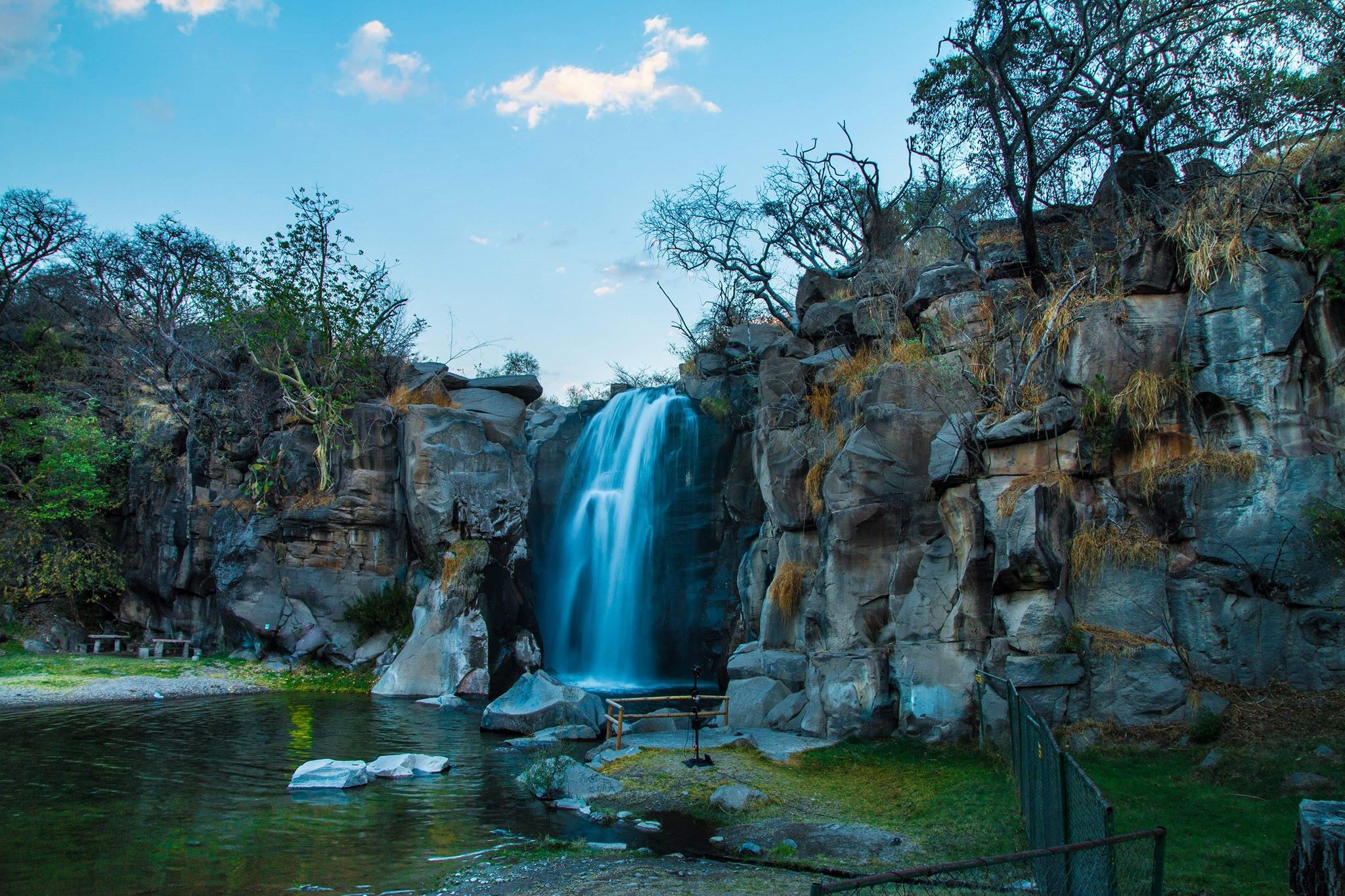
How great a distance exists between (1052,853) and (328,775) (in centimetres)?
1144

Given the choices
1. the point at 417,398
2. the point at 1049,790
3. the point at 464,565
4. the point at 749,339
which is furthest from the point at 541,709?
the point at 417,398

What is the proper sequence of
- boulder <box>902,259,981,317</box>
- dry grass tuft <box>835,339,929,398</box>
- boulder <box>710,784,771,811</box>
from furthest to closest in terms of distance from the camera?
boulder <box>902,259,981,317</box> < dry grass tuft <box>835,339,929,398</box> < boulder <box>710,784,771,811</box>

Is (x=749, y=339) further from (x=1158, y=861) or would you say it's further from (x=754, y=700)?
(x=1158, y=861)

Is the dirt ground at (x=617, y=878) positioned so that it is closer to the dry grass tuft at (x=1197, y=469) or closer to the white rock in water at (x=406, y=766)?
the white rock in water at (x=406, y=766)

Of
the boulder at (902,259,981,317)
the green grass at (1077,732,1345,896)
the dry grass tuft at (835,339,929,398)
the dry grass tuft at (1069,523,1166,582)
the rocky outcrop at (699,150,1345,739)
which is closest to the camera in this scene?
the green grass at (1077,732,1345,896)

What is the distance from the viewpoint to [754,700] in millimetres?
16578

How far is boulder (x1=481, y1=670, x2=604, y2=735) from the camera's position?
695 inches

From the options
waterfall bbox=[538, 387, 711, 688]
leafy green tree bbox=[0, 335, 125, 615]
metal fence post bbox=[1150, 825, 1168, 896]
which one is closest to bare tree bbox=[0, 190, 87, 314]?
leafy green tree bbox=[0, 335, 125, 615]

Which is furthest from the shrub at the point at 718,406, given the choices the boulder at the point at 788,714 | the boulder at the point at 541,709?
the boulder at the point at 788,714

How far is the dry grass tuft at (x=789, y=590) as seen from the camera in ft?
60.2

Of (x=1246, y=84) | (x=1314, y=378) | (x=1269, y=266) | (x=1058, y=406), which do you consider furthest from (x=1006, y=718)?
(x=1246, y=84)

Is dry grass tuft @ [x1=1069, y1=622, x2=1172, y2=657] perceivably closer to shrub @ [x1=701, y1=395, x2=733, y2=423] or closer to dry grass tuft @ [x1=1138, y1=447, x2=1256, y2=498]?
dry grass tuft @ [x1=1138, y1=447, x2=1256, y2=498]

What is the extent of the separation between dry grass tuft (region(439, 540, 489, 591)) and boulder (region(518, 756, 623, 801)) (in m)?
13.2

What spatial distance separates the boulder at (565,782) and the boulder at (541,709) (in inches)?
195
